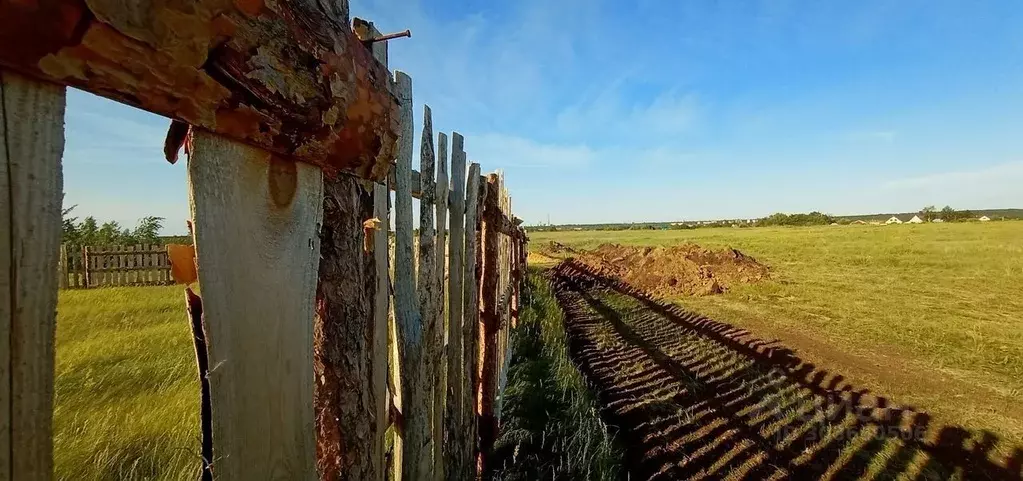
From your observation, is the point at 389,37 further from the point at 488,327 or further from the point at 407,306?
the point at 488,327

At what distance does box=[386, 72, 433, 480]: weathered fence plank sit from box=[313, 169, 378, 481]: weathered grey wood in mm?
431

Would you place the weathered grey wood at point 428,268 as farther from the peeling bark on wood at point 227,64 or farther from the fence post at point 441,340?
the peeling bark on wood at point 227,64

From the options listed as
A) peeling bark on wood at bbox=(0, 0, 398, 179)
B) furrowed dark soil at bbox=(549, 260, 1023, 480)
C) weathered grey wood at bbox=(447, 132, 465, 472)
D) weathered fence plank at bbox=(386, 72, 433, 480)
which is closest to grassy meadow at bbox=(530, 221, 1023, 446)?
furrowed dark soil at bbox=(549, 260, 1023, 480)

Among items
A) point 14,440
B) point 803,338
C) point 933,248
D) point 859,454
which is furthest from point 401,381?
point 933,248

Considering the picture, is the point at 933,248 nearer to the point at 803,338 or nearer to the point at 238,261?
the point at 803,338

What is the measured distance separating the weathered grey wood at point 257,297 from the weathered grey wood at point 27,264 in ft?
0.63

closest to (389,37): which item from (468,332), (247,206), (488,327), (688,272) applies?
(247,206)

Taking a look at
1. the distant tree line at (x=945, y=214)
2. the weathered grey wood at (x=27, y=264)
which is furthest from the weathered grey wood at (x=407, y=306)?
the distant tree line at (x=945, y=214)

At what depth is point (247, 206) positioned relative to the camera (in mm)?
748

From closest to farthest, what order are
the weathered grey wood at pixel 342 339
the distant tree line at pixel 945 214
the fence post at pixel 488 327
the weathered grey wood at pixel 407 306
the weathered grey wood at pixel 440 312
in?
the weathered grey wood at pixel 342 339 < the weathered grey wood at pixel 407 306 < the weathered grey wood at pixel 440 312 < the fence post at pixel 488 327 < the distant tree line at pixel 945 214

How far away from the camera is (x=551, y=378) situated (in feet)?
16.6

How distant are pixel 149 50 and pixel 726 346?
829cm

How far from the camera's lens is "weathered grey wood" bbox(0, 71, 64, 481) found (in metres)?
0.43

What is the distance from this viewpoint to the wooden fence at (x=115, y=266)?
44.1 ft
